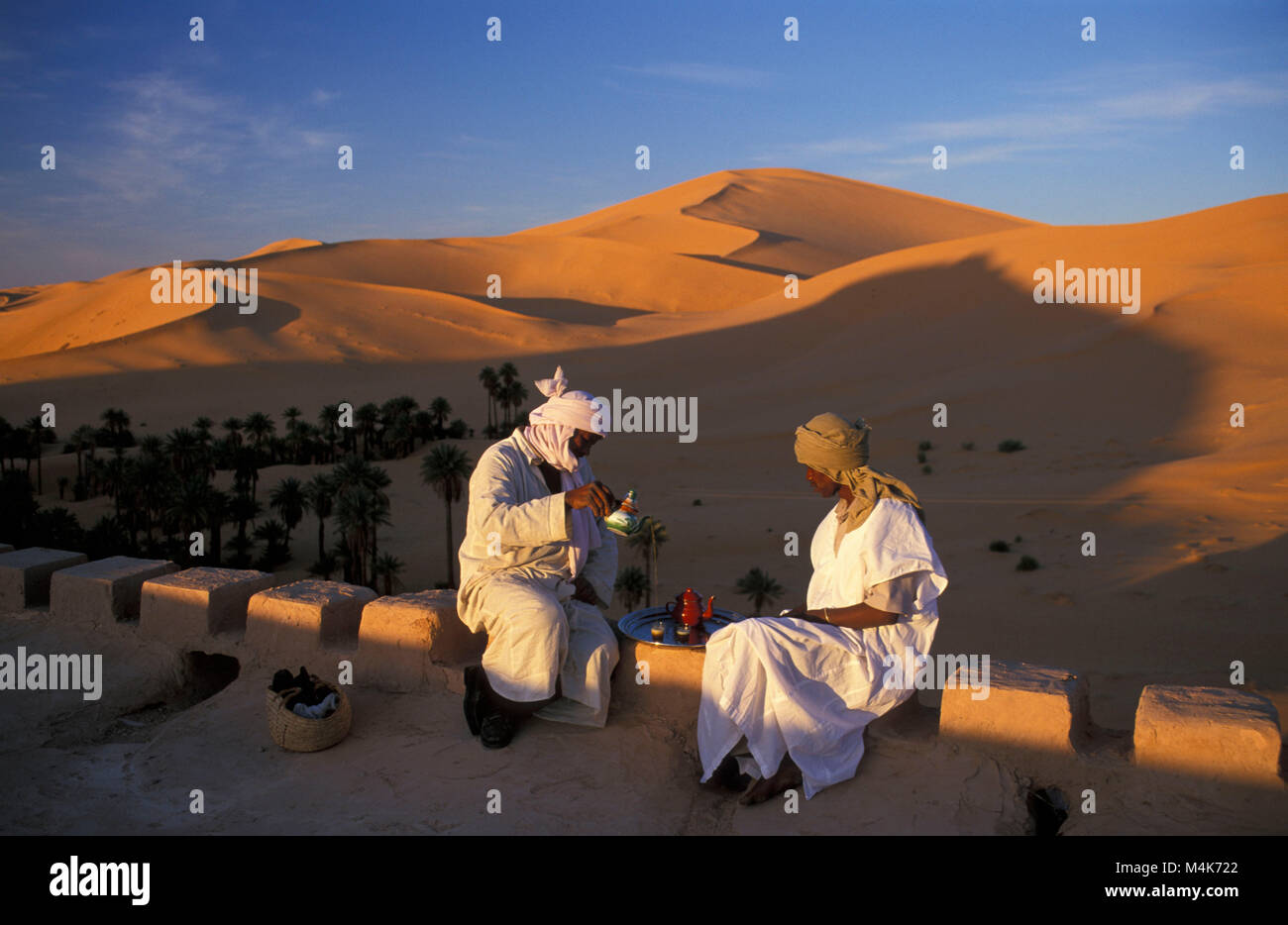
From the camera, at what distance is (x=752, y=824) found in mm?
3855

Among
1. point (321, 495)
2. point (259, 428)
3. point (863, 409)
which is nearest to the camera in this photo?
point (321, 495)

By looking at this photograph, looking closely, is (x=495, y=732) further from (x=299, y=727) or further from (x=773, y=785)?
(x=773, y=785)

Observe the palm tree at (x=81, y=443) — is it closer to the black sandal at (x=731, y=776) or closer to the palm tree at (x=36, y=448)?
the palm tree at (x=36, y=448)

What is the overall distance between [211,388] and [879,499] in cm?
5289

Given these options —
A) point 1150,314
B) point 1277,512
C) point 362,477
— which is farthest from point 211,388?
point 1277,512

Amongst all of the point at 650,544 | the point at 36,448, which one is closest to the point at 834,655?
the point at 650,544

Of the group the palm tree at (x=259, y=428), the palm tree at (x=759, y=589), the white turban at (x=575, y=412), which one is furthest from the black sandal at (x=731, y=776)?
the palm tree at (x=259, y=428)

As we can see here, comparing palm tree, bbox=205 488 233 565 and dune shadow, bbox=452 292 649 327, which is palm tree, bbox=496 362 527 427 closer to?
palm tree, bbox=205 488 233 565

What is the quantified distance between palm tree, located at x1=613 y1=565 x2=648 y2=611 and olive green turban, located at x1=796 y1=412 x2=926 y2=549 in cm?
1589

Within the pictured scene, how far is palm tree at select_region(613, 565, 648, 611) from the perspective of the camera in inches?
786

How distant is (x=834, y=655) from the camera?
4.04 m

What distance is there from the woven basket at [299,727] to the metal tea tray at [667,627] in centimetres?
140

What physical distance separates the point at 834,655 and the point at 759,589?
14022 millimetres

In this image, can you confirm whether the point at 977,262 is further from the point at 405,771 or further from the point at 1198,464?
the point at 405,771
